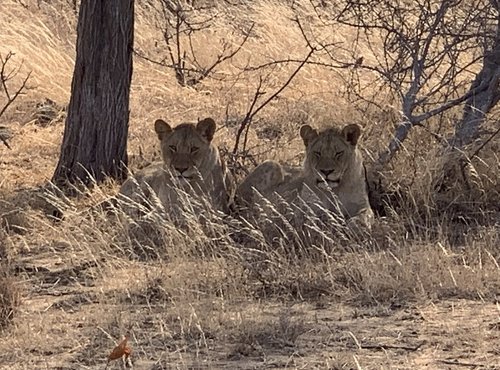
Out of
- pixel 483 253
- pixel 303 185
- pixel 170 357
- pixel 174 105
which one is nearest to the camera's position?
pixel 170 357

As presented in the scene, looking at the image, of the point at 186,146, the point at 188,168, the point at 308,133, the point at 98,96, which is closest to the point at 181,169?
the point at 188,168

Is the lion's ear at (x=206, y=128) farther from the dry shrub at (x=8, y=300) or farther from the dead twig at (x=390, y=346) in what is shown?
the dead twig at (x=390, y=346)

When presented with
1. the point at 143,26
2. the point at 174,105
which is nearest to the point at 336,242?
the point at 174,105

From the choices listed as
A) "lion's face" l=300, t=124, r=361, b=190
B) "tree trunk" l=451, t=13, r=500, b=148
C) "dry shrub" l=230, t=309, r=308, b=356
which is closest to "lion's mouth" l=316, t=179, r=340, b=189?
"lion's face" l=300, t=124, r=361, b=190

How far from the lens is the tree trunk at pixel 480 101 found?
31.3 ft

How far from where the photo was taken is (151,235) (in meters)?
8.37

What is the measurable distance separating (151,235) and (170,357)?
2.68 metres

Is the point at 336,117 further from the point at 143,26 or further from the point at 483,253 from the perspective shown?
the point at 143,26

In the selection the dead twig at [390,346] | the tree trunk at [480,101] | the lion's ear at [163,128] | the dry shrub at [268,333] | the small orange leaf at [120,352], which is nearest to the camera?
the small orange leaf at [120,352]

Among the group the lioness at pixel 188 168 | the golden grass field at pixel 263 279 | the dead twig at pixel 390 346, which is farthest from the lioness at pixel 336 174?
the dead twig at pixel 390 346

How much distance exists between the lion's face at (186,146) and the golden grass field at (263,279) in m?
0.64

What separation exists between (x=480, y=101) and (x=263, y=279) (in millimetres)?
3521

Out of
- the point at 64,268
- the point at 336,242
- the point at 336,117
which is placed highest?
the point at 336,117

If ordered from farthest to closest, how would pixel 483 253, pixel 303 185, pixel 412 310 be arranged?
pixel 303 185
pixel 483 253
pixel 412 310
